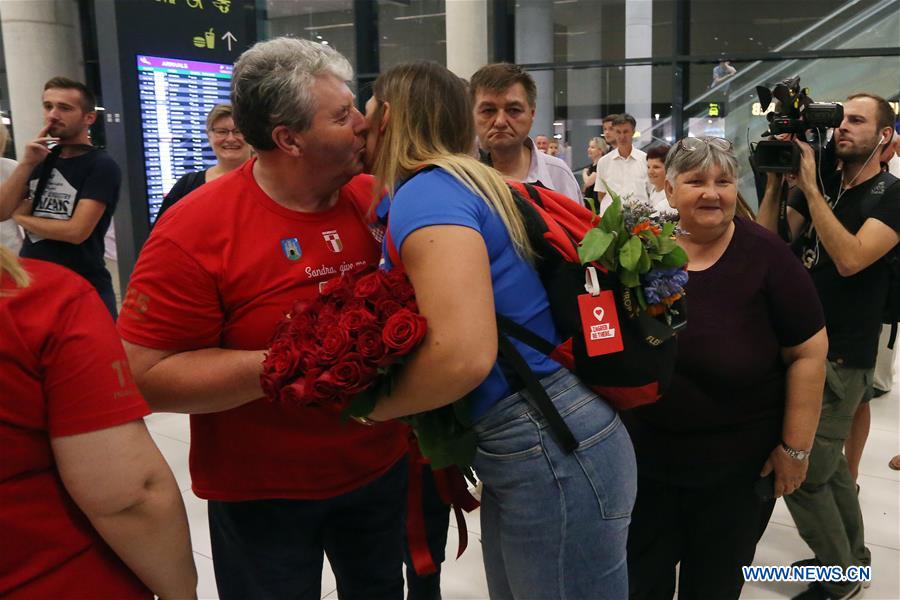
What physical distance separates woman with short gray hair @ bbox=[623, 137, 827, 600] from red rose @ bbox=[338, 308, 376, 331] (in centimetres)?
101

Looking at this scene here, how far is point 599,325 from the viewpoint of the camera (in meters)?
1.26

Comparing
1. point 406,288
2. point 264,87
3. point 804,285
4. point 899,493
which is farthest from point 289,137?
point 899,493

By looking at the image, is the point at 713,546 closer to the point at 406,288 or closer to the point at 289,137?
the point at 406,288

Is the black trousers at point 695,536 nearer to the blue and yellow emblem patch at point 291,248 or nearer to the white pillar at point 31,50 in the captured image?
the blue and yellow emblem patch at point 291,248

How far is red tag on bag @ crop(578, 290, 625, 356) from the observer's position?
1252mm

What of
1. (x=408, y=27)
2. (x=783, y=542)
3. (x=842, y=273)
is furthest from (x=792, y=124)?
(x=408, y=27)

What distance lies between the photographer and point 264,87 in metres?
1.42

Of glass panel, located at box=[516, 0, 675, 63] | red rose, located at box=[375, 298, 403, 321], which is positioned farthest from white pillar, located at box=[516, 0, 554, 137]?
red rose, located at box=[375, 298, 403, 321]

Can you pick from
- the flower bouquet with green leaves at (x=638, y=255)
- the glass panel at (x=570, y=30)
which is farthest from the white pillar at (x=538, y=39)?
the flower bouquet with green leaves at (x=638, y=255)

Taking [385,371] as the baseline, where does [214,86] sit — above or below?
above

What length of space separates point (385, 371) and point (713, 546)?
4.15 feet

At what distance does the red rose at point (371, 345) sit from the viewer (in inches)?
46.1

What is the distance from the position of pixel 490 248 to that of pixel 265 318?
0.51m

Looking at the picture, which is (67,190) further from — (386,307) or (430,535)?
(386,307)
